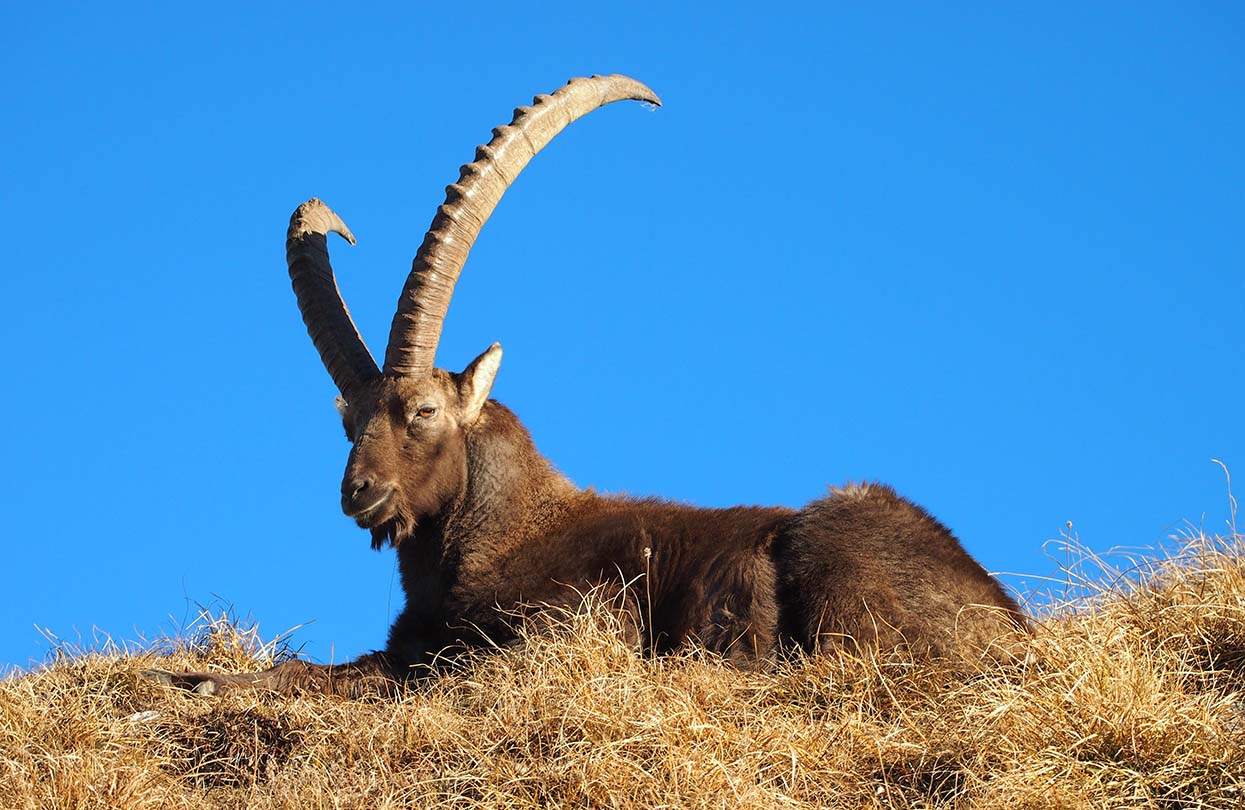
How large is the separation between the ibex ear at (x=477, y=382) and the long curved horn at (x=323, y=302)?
0.69 meters

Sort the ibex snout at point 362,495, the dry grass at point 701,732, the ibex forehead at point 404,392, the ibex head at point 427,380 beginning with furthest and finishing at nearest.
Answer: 1. the ibex forehead at point 404,392
2. the ibex head at point 427,380
3. the ibex snout at point 362,495
4. the dry grass at point 701,732

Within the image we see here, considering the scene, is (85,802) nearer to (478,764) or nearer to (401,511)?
(478,764)

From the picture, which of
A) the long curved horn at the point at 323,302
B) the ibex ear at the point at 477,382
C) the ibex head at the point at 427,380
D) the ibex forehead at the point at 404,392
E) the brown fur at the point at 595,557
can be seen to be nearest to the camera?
the brown fur at the point at 595,557

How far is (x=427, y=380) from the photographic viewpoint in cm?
939

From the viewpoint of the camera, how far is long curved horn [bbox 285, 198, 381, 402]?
32.3 ft

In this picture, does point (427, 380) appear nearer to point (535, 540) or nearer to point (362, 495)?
point (362, 495)

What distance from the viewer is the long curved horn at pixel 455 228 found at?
935 centimetres

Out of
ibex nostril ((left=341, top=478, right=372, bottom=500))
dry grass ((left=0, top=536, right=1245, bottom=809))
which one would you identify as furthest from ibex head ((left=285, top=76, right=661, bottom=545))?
dry grass ((left=0, top=536, right=1245, bottom=809))

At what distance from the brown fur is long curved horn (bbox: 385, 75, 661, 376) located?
0.84 ft

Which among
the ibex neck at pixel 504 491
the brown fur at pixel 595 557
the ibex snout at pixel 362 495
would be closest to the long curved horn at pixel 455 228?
the brown fur at pixel 595 557

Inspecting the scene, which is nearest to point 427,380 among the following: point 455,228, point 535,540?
point 455,228

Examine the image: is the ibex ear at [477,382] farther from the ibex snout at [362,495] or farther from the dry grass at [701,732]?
the dry grass at [701,732]

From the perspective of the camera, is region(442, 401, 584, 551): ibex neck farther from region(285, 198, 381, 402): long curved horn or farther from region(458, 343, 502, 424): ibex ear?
Result: region(285, 198, 381, 402): long curved horn

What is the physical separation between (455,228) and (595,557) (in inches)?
92.8
